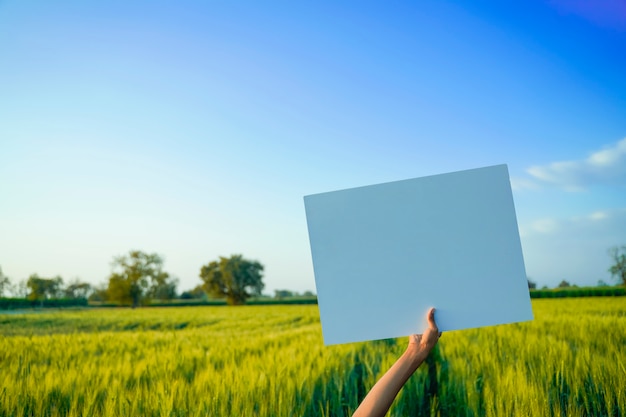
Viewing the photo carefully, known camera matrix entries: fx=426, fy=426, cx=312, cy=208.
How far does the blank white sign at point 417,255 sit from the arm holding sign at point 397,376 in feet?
0.18

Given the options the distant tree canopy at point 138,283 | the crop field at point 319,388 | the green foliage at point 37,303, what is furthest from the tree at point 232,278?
the crop field at point 319,388

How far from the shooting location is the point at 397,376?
1.30m

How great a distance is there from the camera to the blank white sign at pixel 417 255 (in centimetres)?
148

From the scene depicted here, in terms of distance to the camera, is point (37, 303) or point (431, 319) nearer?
point (431, 319)

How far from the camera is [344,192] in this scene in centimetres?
154

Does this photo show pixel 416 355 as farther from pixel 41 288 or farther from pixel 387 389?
pixel 41 288

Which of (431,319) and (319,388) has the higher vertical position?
(431,319)

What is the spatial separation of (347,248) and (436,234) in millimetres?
328

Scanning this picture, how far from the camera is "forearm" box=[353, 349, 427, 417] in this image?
1.24 metres

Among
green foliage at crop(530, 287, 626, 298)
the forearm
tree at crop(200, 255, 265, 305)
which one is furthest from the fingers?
tree at crop(200, 255, 265, 305)

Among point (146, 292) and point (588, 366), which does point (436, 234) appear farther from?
point (146, 292)

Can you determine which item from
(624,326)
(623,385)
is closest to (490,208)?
(623,385)

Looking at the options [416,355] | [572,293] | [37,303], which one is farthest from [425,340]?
[572,293]

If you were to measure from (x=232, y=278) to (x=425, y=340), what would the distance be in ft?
187
